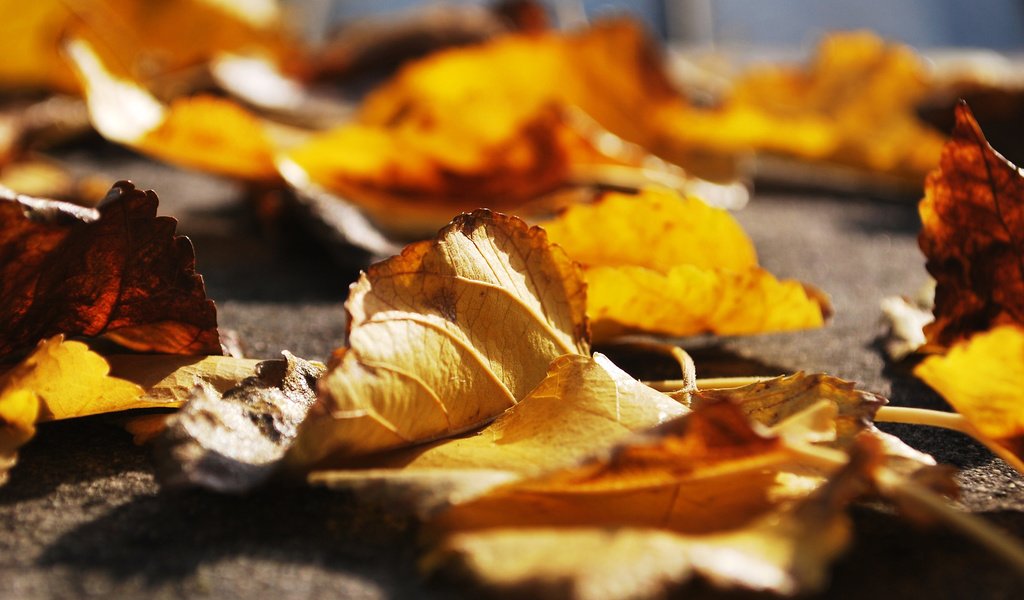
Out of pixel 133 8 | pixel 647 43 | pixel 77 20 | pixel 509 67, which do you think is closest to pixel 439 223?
pixel 509 67

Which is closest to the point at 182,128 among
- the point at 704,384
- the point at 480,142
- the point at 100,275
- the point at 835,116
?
the point at 480,142

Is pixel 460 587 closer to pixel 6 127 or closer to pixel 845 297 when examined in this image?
pixel 845 297

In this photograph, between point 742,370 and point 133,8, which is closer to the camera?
point 742,370

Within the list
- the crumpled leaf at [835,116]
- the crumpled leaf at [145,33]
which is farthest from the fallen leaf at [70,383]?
the crumpled leaf at [145,33]

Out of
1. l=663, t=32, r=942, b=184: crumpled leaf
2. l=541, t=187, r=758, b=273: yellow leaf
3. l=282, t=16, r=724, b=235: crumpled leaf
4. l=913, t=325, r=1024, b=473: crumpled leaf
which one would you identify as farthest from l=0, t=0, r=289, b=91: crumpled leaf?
l=913, t=325, r=1024, b=473: crumpled leaf

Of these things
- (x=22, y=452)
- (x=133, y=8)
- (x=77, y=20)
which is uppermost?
(x=133, y=8)

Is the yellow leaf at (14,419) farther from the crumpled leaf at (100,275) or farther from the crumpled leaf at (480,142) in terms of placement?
the crumpled leaf at (480,142)
